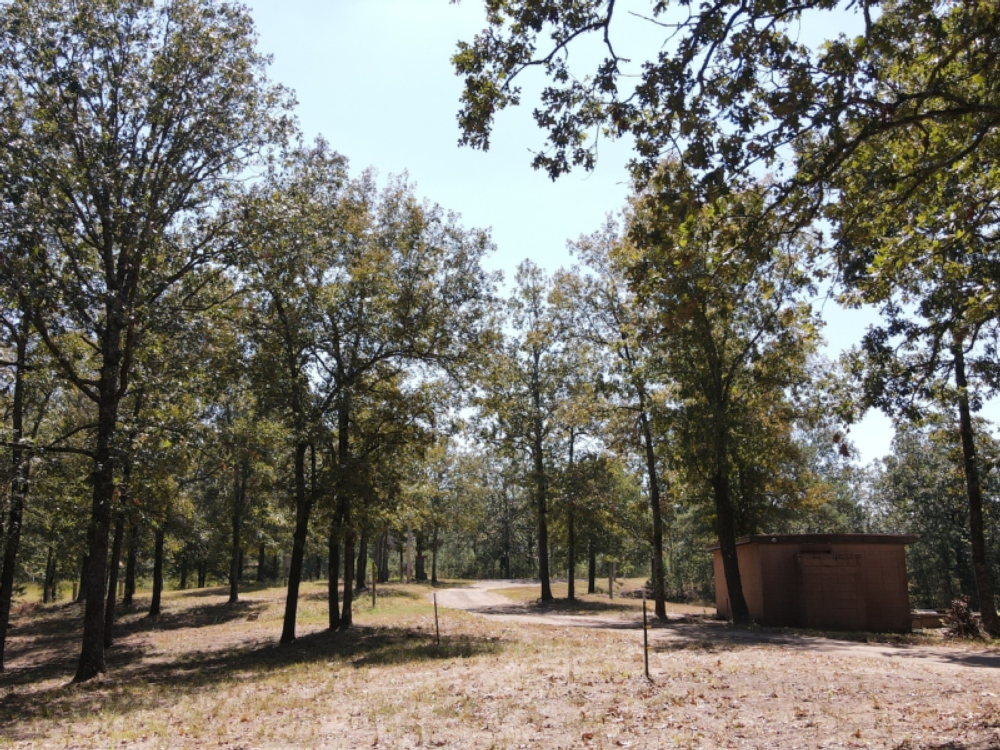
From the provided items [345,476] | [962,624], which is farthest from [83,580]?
[962,624]

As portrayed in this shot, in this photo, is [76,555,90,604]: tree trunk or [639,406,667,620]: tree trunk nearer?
[639,406,667,620]: tree trunk

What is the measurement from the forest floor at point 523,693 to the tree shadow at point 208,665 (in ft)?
0.24

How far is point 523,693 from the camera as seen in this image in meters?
9.85

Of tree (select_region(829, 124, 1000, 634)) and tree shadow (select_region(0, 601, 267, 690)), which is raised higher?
tree (select_region(829, 124, 1000, 634))

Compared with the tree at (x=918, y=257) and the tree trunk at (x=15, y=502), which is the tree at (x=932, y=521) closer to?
the tree at (x=918, y=257)

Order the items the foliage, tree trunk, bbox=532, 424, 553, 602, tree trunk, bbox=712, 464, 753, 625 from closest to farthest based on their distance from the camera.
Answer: the foliage < tree trunk, bbox=712, 464, 753, 625 < tree trunk, bbox=532, 424, 553, 602

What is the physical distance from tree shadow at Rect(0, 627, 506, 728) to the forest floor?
7cm

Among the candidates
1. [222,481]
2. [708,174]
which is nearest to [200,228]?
[708,174]

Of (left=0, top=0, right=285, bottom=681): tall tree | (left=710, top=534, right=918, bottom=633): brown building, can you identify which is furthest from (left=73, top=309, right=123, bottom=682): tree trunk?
(left=710, top=534, right=918, bottom=633): brown building

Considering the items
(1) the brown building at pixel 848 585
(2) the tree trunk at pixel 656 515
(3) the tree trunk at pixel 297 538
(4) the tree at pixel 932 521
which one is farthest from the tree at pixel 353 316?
(4) the tree at pixel 932 521

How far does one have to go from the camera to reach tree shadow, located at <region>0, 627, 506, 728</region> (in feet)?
38.0

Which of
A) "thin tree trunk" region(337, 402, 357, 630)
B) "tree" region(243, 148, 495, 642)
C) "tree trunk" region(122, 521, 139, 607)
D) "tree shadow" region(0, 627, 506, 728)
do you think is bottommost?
"tree shadow" region(0, 627, 506, 728)

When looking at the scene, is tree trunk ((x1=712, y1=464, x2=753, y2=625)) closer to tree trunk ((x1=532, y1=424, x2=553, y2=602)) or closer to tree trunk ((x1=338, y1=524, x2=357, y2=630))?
tree trunk ((x1=532, y1=424, x2=553, y2=602))

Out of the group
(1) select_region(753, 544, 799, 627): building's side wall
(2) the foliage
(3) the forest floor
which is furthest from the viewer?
(1) select_region(753, 544, 799, 627): building's side wall
